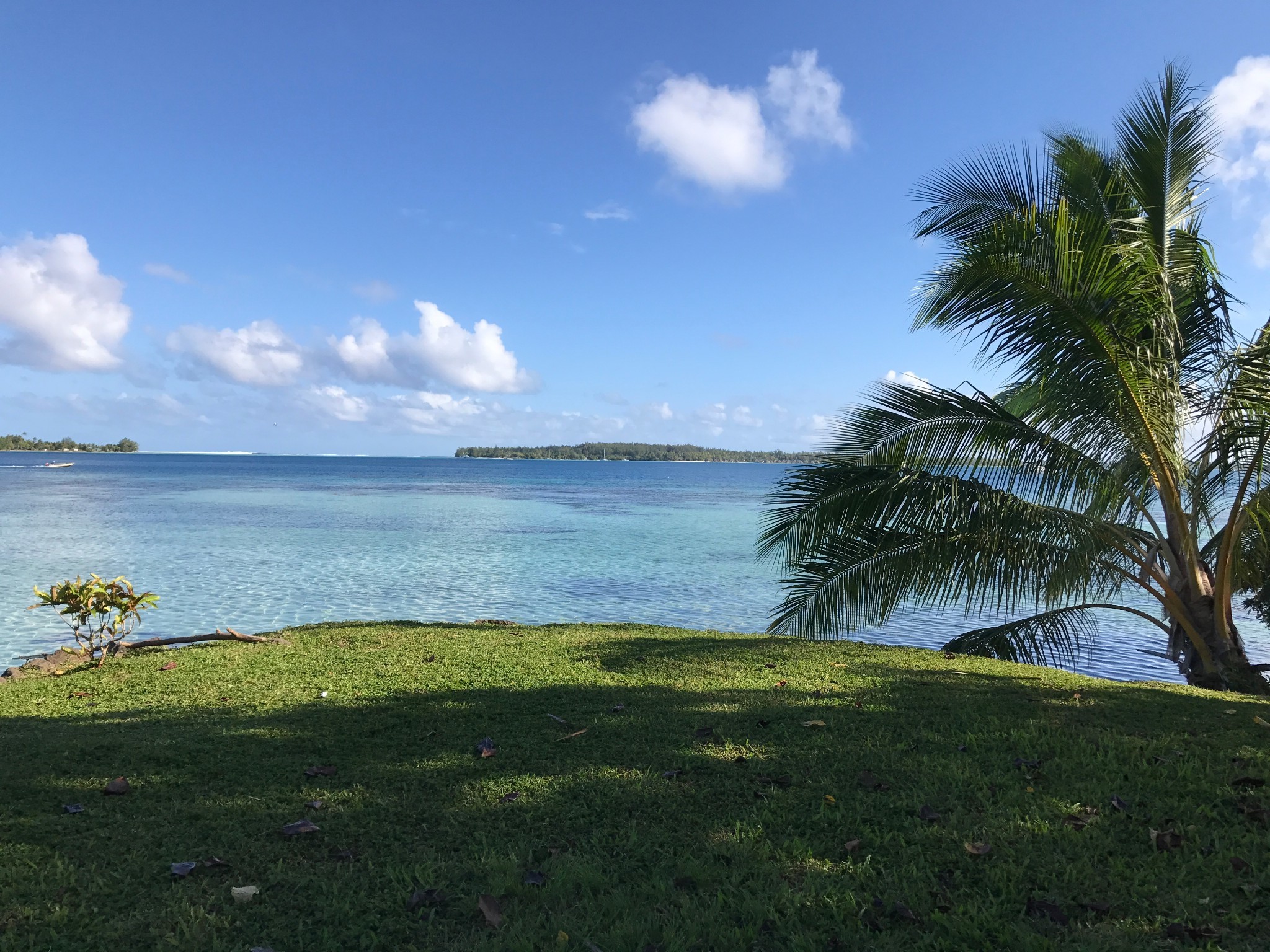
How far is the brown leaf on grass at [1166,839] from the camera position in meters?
3.44

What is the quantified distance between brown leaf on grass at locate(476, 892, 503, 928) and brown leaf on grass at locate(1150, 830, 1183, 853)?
292 centimetres

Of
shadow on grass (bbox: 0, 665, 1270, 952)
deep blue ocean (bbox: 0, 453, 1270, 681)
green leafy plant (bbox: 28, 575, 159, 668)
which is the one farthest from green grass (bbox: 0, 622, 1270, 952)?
deep blue ocean (bbox: 0, 453, 1270, 681)

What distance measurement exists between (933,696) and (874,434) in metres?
3.03

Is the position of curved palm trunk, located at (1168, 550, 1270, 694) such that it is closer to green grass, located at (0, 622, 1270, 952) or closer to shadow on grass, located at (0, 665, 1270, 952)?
green grass, located at (0, 622, 1270, 952)

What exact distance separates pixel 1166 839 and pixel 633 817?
8.08 feet

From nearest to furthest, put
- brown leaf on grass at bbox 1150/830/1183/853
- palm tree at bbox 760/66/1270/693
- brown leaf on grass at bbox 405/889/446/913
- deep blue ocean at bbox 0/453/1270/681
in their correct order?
brown leaf on grass at bbox 405/889/446/913
brown leaf on grass at bbox 1150/830/1183/853
palm tree at bbox 760/66/1270/693
deep blue ocean at bbox 0/453/1270/681

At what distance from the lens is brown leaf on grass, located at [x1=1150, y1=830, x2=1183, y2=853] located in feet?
11.3

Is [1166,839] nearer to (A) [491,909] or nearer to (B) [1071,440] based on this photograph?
(A) [491,909]

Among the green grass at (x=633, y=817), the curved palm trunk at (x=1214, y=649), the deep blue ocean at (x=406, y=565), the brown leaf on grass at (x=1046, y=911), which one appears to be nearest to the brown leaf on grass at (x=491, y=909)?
the green grass at (x=633, y=817)

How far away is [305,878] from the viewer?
128 inches

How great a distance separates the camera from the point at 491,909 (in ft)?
9.80

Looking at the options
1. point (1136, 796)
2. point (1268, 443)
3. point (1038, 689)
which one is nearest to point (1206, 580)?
point (1268, 443)

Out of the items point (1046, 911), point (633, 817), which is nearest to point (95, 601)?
point (633, 817)

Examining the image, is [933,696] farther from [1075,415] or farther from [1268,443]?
[1268,443]
